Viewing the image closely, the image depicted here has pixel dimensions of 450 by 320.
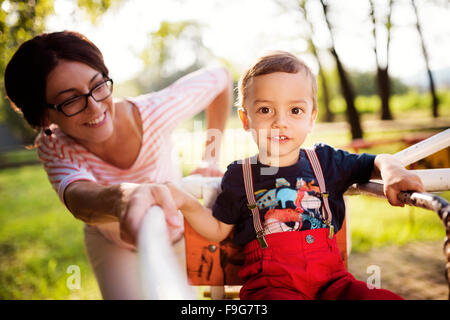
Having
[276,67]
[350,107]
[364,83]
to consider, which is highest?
[364,83]

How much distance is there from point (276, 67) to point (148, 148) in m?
0.83

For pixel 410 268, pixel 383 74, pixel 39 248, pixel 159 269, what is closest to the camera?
pixel 159 269

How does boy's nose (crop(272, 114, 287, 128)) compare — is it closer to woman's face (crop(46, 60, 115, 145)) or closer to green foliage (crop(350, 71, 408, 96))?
woman's face (crop(46, 60, 115, 145))

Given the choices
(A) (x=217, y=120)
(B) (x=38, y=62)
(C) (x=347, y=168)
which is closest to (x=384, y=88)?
(A) (x=217, y=120)

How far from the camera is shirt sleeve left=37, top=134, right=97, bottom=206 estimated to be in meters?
1.46

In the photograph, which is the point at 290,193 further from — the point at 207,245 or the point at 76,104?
the point at 76,104

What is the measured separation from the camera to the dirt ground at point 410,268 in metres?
2.99

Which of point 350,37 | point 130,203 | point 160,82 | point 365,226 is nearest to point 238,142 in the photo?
point 130,203

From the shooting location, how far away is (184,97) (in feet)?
6.37

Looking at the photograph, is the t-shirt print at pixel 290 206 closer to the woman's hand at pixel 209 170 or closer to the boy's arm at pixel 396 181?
the boy's arm at pixel 396 181

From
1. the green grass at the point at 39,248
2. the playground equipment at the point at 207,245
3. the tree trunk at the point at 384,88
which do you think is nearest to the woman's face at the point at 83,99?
the playground equipment at the point at 207,245

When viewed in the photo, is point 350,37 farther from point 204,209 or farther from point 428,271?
point 204,209

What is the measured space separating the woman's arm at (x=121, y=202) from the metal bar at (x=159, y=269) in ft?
0.24

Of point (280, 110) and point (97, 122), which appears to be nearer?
point (280, 110)
